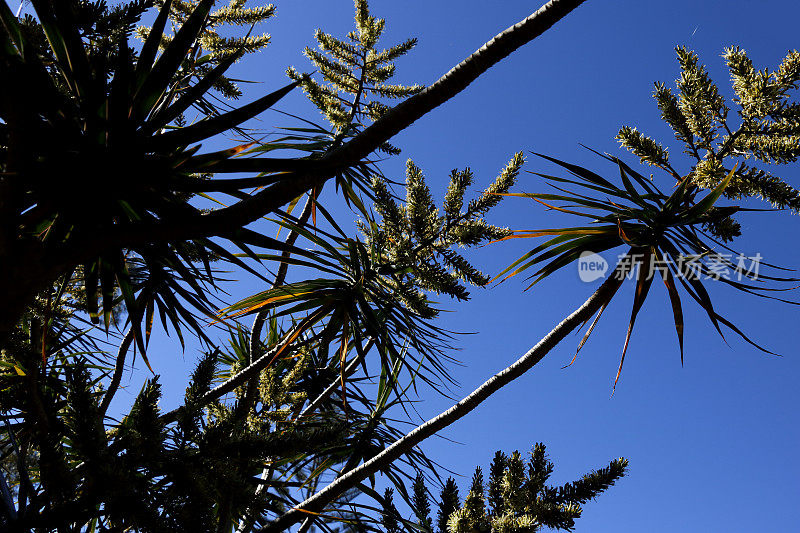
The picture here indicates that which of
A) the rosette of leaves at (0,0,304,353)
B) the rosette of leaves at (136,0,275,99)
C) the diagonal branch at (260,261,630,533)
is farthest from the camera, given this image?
the rosette of leaves at (136,0,275,99)

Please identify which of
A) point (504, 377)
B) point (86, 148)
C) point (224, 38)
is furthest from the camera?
point (224, 38)

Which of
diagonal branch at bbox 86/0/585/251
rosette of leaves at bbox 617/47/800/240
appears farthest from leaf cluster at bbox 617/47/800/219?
diagonal branch at bbox 86/0/585/251

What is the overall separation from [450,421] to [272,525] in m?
1.01

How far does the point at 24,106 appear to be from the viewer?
1525 millimetres

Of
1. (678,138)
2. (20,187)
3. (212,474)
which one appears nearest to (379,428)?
(212,474)

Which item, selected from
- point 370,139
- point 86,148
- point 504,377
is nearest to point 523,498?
point 504,377

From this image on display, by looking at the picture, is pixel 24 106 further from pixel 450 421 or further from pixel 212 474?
pixel 450 421

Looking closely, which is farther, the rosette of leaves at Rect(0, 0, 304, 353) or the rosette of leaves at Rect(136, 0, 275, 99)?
A: the rosette of leaves at Rect(136, 0, 275, 99)

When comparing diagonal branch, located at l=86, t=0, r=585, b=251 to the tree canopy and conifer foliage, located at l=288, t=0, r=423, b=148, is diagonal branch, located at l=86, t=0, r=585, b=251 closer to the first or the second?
the tree canopy

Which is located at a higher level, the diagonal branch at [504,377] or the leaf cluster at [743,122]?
the leaf cluster at [743,122]

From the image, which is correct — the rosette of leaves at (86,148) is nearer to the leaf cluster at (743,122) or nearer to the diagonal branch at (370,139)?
the diagonal branch at (370,139)

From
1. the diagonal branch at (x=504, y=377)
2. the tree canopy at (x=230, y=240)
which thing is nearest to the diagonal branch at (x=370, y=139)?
the tree canopy at (x=230, y=240)

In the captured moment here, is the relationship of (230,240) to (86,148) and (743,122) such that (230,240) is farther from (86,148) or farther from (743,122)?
(743,122)

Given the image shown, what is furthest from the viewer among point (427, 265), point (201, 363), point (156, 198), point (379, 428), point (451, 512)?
point (379, 428)
